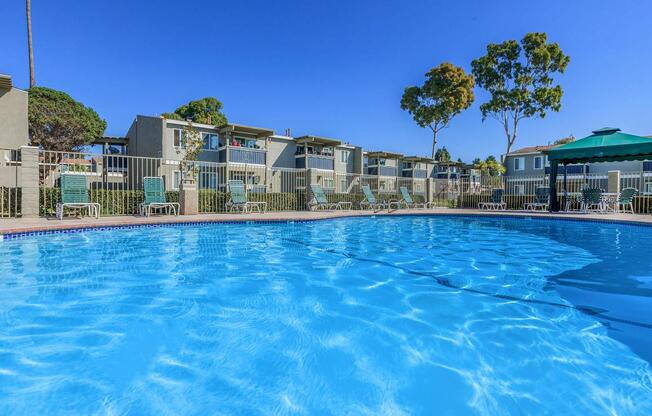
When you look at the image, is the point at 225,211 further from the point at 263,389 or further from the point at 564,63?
the point at 564,63

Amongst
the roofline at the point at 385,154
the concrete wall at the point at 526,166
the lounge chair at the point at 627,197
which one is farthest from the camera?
the roofline at the point at 385,154

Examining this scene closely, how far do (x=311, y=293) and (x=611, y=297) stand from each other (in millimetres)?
3015

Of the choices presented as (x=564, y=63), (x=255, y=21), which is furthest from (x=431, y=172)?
(x=255, y=21)

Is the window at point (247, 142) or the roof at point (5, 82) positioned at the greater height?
the roof at point (5, 82)

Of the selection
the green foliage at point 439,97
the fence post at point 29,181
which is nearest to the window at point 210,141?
the fence post at point 29,181

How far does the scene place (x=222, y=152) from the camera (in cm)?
2331

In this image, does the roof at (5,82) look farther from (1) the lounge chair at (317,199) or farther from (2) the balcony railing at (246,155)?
(1) the lounge chair at (317,199)

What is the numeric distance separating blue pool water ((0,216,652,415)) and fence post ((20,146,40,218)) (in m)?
4.92

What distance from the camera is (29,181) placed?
31.2 ft

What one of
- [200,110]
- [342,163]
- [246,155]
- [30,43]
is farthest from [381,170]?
[30,43]

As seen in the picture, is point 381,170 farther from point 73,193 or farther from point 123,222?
point 123,222

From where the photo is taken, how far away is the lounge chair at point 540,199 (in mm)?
14891

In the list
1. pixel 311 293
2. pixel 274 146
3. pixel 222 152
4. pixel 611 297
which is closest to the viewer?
pixel 611 297

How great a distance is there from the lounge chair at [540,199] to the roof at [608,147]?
8.34 ft
